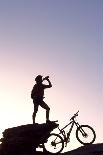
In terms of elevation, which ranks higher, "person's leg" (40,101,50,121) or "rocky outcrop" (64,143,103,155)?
"person's leg" (40,101,50,121)

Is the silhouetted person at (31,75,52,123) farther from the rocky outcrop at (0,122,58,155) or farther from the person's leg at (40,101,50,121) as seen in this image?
the rocky outcrop at (0,122,58,155)

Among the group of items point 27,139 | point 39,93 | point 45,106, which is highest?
point 39,93

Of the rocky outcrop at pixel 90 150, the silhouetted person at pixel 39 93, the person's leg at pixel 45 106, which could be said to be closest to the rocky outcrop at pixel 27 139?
the rocky outcrop at pixel 90 150

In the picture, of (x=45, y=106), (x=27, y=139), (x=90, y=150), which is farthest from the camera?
(x=27, y=139)

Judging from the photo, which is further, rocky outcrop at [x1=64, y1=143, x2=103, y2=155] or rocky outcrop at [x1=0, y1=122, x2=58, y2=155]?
rocky outcrop at [x1=0, y1=122, x2=58, y2=155]

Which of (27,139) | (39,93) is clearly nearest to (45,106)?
(39,93)

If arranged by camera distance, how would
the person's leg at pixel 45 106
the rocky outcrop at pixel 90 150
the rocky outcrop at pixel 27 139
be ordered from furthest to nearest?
the rocky outcrop at pixel 27 139
the person's leg at pixel 45 106
the rocky outcrop at pixel 90 150

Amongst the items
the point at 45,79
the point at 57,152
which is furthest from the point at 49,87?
the point at 57,152

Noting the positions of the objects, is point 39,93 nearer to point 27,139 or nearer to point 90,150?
point 27,139

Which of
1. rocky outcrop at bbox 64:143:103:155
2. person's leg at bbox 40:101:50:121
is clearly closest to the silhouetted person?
person's leg at bbox 40:101:50:121

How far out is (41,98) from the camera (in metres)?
22.8

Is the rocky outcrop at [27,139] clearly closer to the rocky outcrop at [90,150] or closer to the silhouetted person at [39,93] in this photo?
the rocky outcrop at [90,150]

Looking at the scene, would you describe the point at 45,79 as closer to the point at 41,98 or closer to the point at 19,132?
the point at 41,98

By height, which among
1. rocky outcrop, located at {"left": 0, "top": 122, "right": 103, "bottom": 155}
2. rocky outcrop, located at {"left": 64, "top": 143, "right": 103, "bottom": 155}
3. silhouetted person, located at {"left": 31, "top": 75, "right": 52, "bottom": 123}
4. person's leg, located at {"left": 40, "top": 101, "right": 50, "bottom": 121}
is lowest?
rocky outcrop, located at {"left": 64, "top": 143, "right": 103, "bottom": 155}
